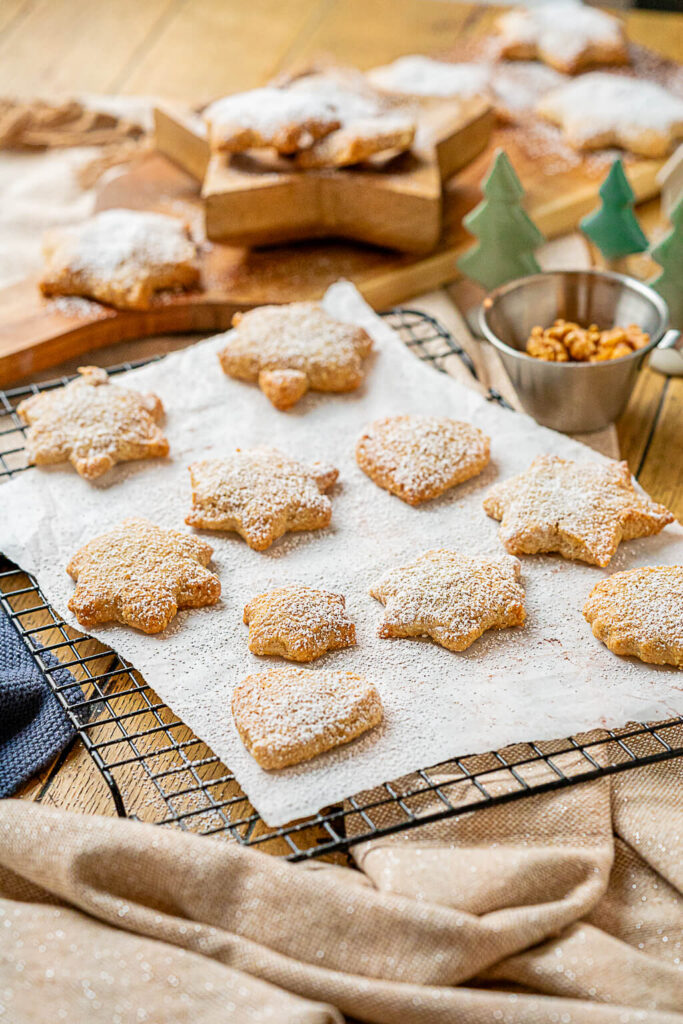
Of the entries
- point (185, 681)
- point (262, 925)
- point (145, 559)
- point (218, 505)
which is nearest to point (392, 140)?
point (218, 505)

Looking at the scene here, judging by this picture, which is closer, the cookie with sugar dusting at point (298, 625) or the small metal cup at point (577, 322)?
the cookie with sugar dusting at point (298, 625)

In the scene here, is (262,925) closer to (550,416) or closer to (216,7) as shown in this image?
(550,416)

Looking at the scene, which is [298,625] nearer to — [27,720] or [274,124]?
[27,720]

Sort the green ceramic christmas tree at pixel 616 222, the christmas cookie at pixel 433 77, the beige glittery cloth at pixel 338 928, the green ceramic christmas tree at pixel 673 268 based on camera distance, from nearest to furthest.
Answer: the beige glittery cloth at pixel 338 928 < the green ceramic christmas tree at pixel 673 268 < the green ceramic christmas tree at pixel 616 222 < the christmas cookie at pixel 433 77

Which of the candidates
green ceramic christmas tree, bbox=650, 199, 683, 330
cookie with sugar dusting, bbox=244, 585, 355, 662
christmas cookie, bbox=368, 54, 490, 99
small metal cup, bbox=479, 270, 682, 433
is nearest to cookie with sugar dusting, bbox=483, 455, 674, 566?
small metal cup, bbox=479, 270, 682, 433

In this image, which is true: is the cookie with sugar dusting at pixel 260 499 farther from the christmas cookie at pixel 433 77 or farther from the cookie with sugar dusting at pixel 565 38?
the cookie with sugar dusting at pixel 565 38

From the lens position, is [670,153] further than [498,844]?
Yes

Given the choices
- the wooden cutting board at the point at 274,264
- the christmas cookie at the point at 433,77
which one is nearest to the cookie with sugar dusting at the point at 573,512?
the wooden cutting board at the point at 274,264
